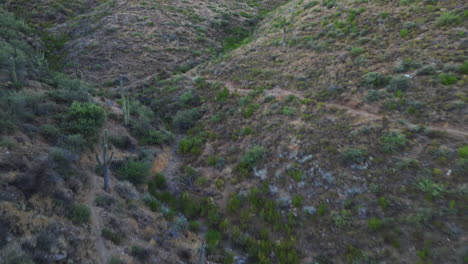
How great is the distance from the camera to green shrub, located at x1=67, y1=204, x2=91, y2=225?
7281mm

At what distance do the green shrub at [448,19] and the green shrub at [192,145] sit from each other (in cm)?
1512

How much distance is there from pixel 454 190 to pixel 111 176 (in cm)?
1210

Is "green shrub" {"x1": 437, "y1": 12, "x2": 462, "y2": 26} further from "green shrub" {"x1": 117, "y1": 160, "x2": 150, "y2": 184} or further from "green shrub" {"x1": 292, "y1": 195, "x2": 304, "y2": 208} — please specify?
"green shrub" {"x1": 117, "y1": 160, "x2": 150, "y2": 184}

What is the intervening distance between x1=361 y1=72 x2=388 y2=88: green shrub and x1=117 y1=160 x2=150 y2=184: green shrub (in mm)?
11892

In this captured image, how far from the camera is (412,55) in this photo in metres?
13.6

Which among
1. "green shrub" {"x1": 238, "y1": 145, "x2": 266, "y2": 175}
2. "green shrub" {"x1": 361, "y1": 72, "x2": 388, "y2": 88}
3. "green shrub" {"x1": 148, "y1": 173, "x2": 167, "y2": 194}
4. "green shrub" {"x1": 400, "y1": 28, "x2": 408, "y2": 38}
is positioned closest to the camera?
"green shrub" {"x1": 148, "y1": 173, "x2": 167, "y2": 194}

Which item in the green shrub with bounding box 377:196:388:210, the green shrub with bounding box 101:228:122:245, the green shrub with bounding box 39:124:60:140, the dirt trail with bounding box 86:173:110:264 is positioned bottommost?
the green shrub with bounding box 377:196:388:210

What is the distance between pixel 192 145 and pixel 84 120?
5399 millimetres

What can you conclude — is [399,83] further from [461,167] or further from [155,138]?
[155,138]

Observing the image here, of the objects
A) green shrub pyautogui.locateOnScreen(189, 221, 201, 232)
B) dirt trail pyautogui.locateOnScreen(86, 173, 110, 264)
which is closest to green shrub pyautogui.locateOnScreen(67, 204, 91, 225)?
dirt trail pyautogui.locateOnScreen(86, 173, 110, 264)

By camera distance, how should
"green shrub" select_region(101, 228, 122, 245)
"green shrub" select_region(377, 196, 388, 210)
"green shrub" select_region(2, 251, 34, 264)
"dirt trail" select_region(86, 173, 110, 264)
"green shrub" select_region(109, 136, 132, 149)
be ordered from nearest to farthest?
"green shrub" select_region(2, 251, 34, 264)
"dirt trail" select_region(86, 173, 110, 264)
"green shrub" select_region(101, 228, 122, 245)
"green shrub" select_region(377, 196, 388, 210)
"green shrub" select_region(109, 136, 132, 149)

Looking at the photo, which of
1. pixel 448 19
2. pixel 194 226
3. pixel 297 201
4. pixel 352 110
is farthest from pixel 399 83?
pixel 194 226

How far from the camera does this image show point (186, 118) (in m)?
16.4

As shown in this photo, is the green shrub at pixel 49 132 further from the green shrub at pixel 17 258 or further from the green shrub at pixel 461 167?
the green shrub at pixel 461 167
